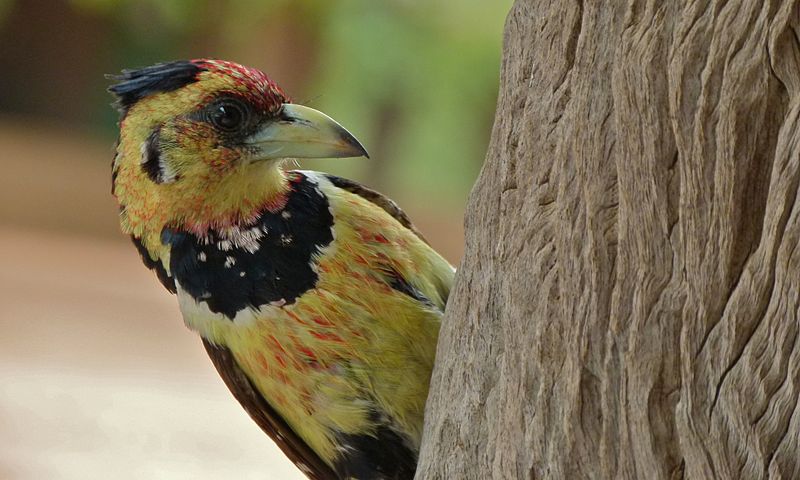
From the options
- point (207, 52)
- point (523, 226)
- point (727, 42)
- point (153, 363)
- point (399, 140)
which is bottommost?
point (153, 363)

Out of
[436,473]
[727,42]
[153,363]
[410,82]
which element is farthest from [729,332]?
[410,82]

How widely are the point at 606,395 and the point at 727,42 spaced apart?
19.3 inches

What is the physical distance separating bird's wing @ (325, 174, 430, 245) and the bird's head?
0.53 feet

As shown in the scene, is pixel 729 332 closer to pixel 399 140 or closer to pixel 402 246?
pixel 402 246

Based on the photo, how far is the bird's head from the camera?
2219 millimetres

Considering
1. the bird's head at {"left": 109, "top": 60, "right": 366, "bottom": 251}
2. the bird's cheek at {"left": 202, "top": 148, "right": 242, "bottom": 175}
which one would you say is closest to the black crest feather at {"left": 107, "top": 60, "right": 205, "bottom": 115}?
the bird's head at {"left": 109, "top": 60, "right": 366, "bottom": 251}

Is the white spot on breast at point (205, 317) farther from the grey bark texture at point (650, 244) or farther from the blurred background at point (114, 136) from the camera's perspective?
the blurred background at point (114, 136)

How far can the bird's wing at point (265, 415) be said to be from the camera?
7.68 ft

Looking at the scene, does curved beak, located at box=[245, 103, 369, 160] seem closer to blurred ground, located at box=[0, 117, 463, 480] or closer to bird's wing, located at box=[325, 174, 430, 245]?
bird's wing, located at box=[325, 174, 430, 245]

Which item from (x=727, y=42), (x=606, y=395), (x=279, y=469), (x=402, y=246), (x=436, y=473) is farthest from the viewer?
(x=279, y=469)

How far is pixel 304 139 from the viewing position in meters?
2.27

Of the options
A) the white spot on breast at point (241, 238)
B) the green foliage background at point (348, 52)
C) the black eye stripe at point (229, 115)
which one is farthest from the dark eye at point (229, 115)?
the green foliage background at point (348, 52)

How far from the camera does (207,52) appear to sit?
12.1 meters

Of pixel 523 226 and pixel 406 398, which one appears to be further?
pixel 406 398
